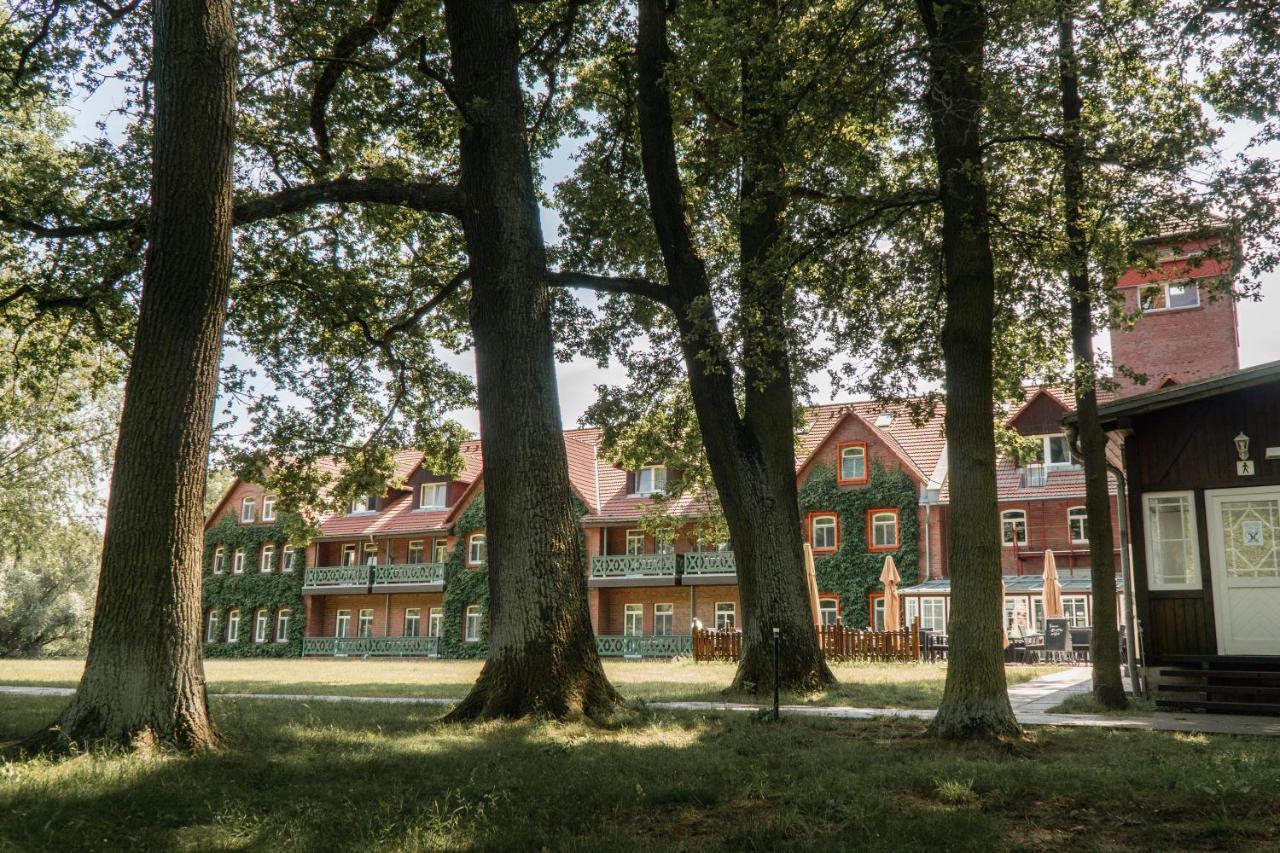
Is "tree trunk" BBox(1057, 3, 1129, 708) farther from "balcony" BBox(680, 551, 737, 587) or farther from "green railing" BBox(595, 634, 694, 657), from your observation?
"green railing" BBox(595, 634, 694, 657)

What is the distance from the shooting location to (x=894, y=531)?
33.5 meters

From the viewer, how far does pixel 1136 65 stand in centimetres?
1138

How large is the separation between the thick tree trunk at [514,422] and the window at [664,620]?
2729 centimetres

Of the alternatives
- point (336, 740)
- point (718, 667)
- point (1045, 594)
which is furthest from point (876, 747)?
point (1045, 594)

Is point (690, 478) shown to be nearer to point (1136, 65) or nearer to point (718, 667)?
point (718, 667)

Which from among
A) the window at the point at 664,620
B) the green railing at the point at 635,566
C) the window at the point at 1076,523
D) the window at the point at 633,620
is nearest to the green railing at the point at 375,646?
the window at the point at 633,620

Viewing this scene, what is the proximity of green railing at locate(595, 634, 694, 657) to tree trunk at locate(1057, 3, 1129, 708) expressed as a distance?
24.2m

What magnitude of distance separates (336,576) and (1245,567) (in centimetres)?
3752

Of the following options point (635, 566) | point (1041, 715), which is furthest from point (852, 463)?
point (1041, 715)

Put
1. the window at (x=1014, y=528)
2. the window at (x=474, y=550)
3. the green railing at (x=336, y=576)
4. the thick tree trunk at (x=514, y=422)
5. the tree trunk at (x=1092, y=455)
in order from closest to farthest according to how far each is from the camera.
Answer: the thick tree trunk at (x=514, y=422) → the tree trunk at (x=1092, y=455) → the window at (x=1014, y=528) → the window at (x=474, y=550) → the green railing at (x=336, y=576)

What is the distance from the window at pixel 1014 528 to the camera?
1248 inches

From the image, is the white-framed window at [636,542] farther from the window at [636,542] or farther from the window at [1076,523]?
the window at [1076,523]

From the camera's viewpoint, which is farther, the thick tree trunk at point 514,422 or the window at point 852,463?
the window at point 852,463

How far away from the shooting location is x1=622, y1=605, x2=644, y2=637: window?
37719 mm
